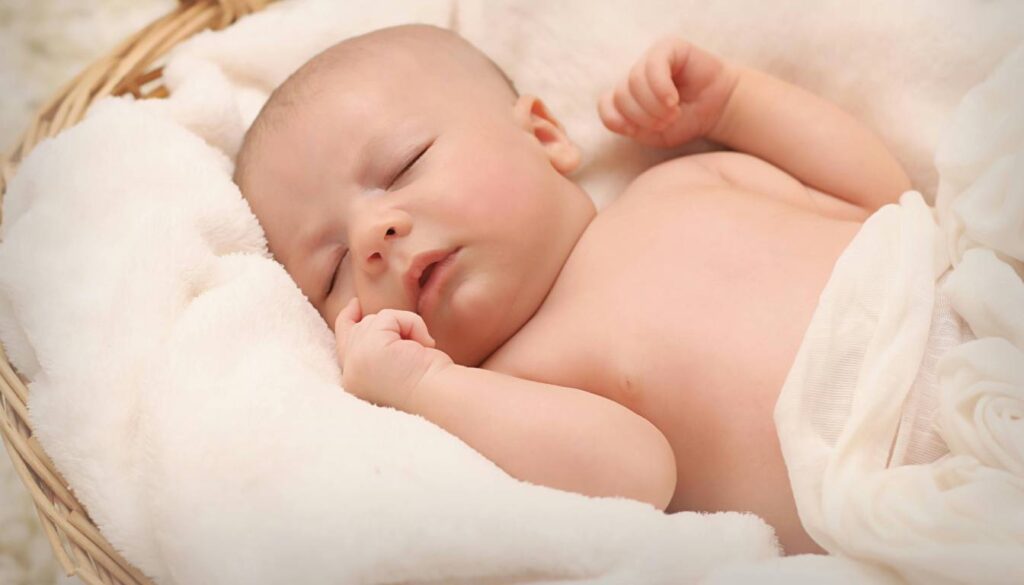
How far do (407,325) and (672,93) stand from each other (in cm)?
45

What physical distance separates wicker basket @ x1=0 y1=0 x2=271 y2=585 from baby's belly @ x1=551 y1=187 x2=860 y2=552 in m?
0.50

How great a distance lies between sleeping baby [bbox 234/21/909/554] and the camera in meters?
0.94

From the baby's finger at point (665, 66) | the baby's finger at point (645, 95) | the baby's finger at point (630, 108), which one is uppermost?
the baby's finger at point (665, 66)

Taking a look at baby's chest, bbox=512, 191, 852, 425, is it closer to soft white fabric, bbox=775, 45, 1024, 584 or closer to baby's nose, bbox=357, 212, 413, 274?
soft white fabric, bbox=775, 45, 1024, 584

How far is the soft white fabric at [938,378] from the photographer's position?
79 cm

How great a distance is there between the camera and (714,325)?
0.99m

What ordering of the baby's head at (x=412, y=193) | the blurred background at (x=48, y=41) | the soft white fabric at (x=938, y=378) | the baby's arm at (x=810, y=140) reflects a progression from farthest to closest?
the blurred background at (x=48, y=41) < the baby's arm at (x=810, y=140) < the baby's head at (x=412, y=193) < the soft white fabric at (x=938, y=378)

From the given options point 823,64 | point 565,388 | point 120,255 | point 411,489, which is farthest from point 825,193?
point 120,255

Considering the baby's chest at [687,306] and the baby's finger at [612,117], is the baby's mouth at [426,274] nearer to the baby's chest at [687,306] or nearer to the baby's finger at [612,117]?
the baby's chest at [687,306]

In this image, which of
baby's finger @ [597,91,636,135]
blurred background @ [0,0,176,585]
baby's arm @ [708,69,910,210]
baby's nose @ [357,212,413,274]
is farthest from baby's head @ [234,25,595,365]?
blurred background @ [0,0,176,585]

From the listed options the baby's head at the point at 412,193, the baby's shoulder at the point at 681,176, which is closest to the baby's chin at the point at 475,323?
the baby's head at the point at 412,193

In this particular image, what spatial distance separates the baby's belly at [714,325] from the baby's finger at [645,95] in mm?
166

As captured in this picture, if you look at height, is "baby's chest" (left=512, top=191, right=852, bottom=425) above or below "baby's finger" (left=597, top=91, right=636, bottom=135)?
below

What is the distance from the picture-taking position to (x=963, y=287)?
91 centimetres
